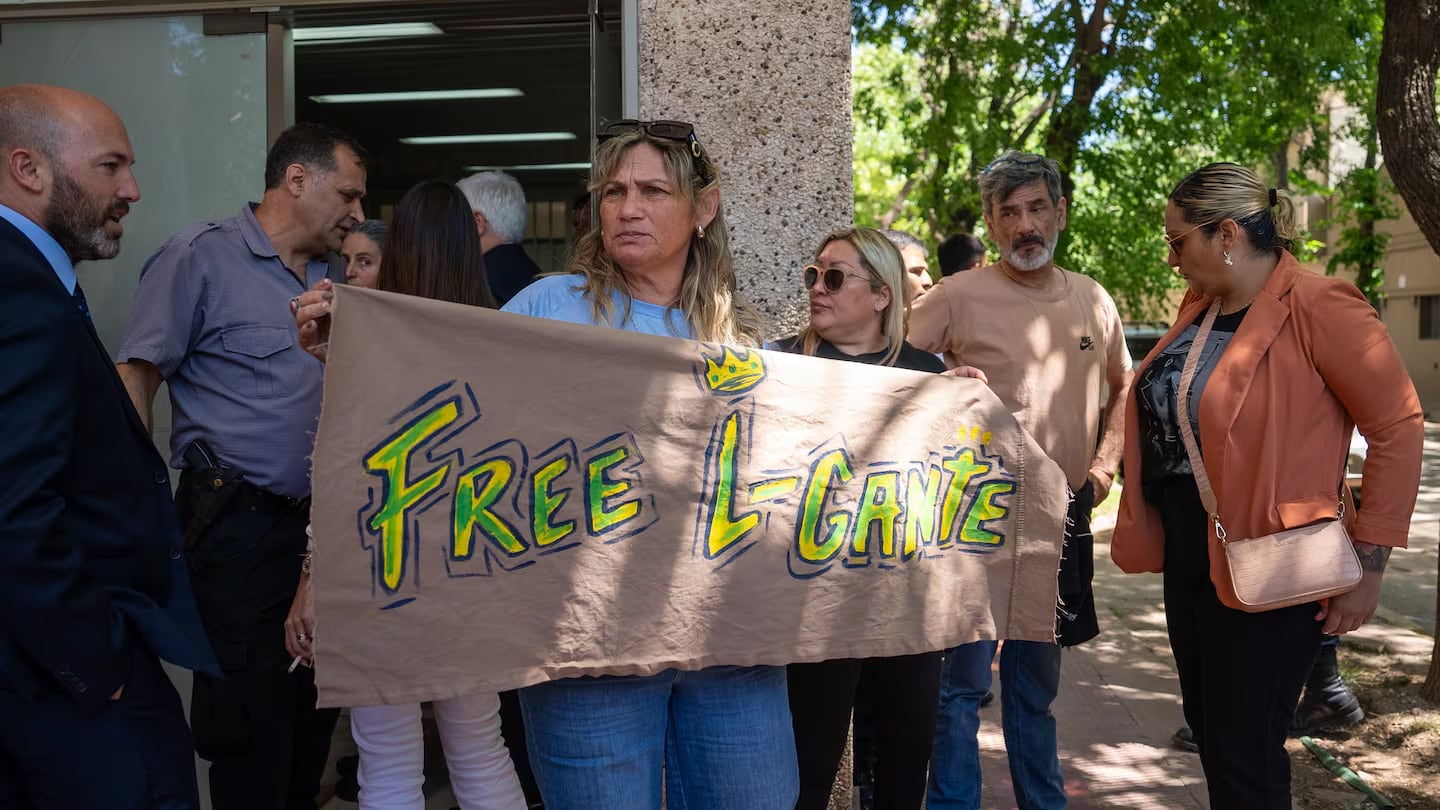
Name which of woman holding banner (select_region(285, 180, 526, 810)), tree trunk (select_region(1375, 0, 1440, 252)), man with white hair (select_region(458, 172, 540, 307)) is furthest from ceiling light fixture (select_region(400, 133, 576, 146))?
woman holding banner (select_region(285, 180, 526, 810))

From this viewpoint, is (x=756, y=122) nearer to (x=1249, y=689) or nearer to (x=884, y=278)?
(x=884, y=278)

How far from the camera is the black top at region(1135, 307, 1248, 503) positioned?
3.50 metres

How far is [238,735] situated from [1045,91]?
10648 mm

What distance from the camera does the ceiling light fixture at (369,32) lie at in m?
6.96

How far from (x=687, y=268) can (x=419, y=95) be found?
8.17 m

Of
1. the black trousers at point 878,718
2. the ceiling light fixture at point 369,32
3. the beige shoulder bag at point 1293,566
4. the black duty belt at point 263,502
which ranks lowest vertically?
the black trousers at point 878,718

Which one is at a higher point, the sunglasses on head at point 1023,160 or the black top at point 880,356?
the sunglasses on head at point 1023,160

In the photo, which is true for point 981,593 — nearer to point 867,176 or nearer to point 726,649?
point 726,649

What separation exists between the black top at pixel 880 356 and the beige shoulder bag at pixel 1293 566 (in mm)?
1008

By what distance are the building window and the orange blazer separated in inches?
1246

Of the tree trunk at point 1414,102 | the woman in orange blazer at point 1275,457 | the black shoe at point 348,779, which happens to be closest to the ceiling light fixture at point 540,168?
the tree trunk at point 1414,102

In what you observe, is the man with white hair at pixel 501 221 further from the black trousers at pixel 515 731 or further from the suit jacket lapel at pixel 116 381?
the suit jacket lapel at pixel 116 381

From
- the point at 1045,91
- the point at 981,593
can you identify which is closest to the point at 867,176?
the point at 1045,91

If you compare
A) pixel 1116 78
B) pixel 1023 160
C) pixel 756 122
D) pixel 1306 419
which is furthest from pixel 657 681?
pixel 1116 78
